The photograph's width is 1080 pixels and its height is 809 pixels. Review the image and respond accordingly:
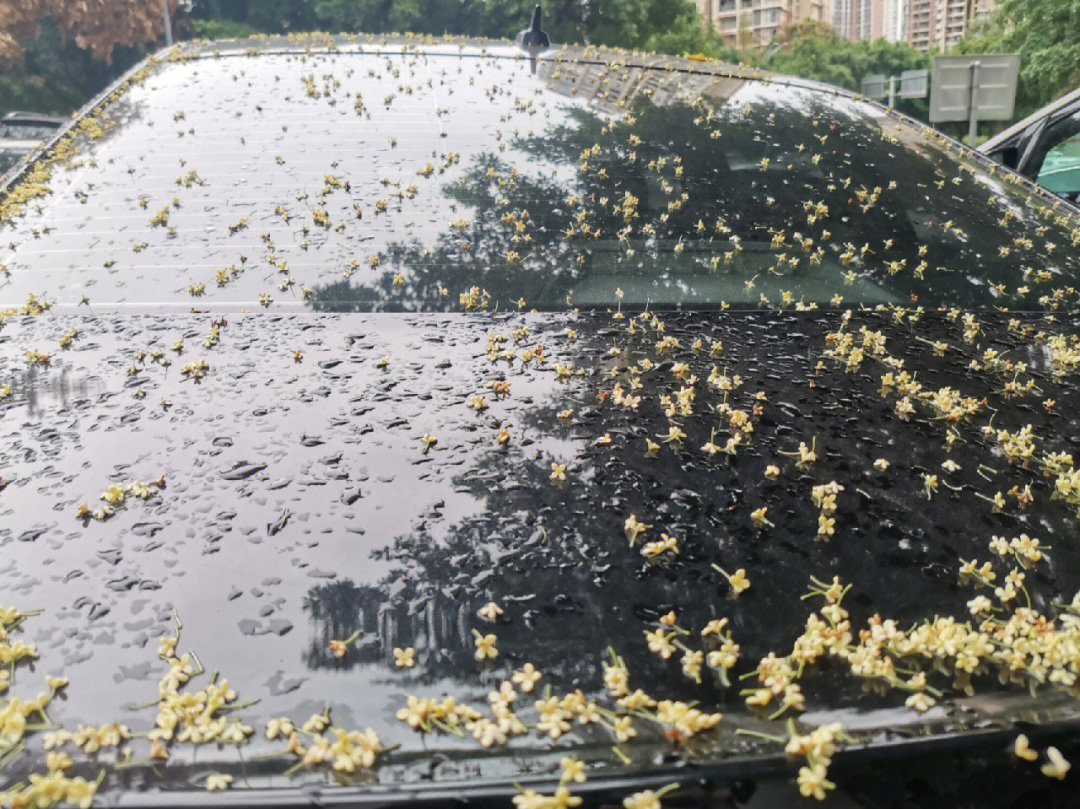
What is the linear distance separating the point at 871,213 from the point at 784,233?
267 millimetres

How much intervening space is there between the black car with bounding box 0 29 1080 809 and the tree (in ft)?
90.3

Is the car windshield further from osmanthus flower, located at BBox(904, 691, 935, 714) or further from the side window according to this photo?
the side window

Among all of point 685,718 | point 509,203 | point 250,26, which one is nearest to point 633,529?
point 685,718

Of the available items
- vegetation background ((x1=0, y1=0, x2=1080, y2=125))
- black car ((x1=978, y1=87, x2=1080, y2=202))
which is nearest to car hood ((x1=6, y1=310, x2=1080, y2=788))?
black car ((x1=978, y1=87, x2=1080, y2=202))

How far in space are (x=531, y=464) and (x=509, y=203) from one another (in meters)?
1.00

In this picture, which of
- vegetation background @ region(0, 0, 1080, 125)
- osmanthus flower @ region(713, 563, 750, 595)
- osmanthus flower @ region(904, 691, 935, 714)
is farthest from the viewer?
vegetation background @ region(0, 0, 1080, 125)

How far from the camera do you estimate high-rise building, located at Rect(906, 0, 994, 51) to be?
22.7 meters

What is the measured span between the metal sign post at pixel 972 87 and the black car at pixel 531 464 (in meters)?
7.90

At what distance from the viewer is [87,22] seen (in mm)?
24922

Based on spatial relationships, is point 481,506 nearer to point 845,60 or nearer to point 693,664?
point 693,664

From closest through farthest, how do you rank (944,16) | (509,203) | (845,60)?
1. (509,203)
2. (944,16)
3. (845,60)

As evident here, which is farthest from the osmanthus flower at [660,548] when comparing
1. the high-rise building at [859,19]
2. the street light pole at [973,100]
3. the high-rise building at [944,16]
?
the high-rise building at [859,19]

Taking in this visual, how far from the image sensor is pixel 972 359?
1559 millimetres

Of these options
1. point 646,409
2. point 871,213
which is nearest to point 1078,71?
point 871,213
